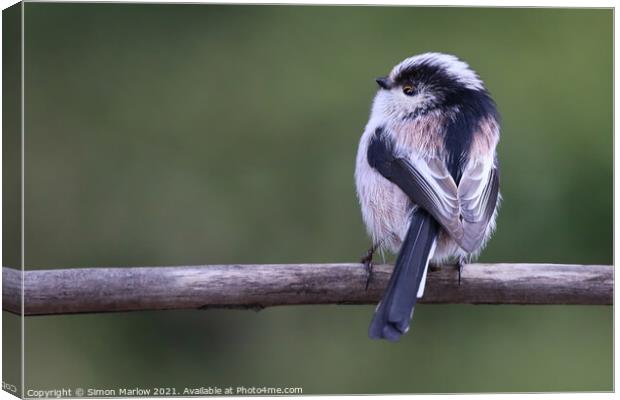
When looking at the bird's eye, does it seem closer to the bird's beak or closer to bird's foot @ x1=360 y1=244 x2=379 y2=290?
the bird's beak

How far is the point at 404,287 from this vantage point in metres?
2.90

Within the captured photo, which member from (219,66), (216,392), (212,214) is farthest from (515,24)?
(216,392)

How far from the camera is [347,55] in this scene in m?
3.63

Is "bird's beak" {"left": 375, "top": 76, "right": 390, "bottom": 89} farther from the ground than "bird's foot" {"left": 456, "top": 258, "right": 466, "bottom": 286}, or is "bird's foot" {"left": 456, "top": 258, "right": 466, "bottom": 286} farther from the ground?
"bird's beak" {"left": 375, "top": 76, "right": 390, "bottom": 89}

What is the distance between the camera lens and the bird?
3.02 meters

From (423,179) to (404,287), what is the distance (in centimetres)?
40

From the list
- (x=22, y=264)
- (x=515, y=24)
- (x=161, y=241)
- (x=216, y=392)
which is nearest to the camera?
(x=22, y=264)

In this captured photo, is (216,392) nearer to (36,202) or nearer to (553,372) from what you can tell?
(36,202)

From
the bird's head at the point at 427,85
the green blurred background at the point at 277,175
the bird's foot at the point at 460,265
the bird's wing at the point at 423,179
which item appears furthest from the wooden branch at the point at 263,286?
the bird's head at the point at 427,85

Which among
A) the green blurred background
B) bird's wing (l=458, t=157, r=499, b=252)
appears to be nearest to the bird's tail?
bird's wing (l=458, t=157, r=499, b=252)

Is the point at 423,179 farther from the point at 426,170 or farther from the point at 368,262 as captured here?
the point at 368,262

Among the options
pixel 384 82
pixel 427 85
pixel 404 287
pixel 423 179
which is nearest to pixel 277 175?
pixel 384 82

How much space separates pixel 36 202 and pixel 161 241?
718mm

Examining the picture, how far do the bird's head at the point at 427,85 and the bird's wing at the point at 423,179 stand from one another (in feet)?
0.41
